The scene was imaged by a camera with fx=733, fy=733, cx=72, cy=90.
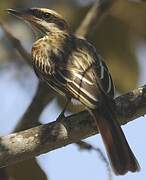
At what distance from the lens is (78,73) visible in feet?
14.8

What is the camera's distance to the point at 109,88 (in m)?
4.43

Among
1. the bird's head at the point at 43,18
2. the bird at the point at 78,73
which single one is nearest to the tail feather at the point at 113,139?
the bird at the point at 78,73

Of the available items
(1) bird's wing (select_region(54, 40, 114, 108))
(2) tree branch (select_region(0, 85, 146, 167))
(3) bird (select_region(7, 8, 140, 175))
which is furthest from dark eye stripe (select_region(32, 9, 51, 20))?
(2) tree branch (select_region(0, 85, 146, 167))

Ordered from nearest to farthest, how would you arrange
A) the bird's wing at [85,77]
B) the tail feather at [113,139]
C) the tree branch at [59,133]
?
the tree branch at [59,133]
the tail feather at [113,139]
the bird's wing at [85,77]

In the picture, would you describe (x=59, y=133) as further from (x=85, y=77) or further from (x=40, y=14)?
(x=40, y=14)

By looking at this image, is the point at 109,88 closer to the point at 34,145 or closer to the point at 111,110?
the point at 111,110

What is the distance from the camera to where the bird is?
13.8 ft

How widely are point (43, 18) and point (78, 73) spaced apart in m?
1.12

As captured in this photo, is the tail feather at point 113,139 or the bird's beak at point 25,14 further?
the bird's beak at point 25,14

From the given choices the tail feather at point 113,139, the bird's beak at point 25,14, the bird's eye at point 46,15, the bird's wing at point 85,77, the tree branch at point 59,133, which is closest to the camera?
the tree branch at point 59,133

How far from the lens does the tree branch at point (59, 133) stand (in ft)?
12.6

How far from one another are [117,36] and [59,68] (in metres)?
0.66

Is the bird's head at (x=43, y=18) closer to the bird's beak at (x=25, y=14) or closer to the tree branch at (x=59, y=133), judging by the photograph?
the bird's beak at (x=25, y=14)

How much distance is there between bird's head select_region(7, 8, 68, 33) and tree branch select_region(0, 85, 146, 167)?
1.35 metres
